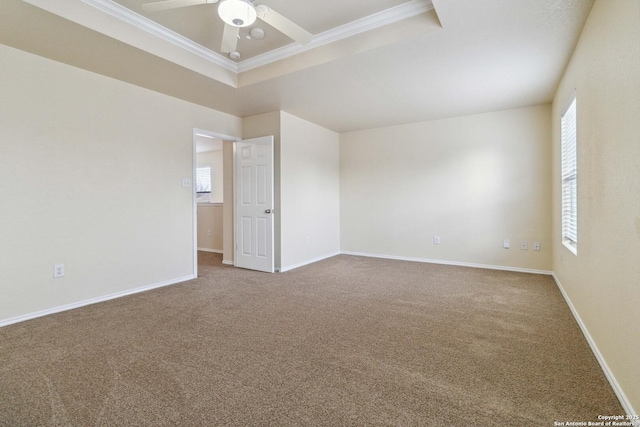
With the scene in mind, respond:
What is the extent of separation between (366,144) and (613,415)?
5.01 meters

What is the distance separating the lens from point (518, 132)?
4.54 m

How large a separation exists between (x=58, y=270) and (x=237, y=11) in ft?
9.80

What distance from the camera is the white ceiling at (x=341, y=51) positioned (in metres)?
2.34

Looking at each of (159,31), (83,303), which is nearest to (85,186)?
(83,303)

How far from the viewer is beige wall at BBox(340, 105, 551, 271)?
448 cm

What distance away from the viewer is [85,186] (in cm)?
322

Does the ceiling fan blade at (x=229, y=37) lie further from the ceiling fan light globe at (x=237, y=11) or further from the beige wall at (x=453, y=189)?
the beige wall at (x=453, y=189)

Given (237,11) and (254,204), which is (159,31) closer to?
(237,11)

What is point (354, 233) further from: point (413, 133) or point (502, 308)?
point (502, 308)

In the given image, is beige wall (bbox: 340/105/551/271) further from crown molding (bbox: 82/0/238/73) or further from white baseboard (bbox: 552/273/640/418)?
crown molding (bbox: 82/0/238/73)

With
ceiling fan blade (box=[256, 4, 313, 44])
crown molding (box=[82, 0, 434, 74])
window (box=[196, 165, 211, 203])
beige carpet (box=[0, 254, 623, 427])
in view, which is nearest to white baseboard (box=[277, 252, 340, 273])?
beige carpet (box=[0, 254, 623, 427])

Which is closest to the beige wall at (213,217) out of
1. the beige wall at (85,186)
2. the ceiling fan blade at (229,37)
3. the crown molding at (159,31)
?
the beige wall at (85,186)

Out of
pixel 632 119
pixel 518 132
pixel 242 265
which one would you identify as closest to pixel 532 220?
pixel 518 132

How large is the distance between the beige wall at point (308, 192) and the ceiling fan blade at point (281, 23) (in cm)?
238
